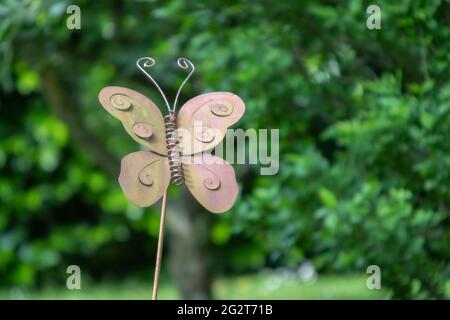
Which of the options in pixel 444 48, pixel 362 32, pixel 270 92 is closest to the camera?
pixel 444 48

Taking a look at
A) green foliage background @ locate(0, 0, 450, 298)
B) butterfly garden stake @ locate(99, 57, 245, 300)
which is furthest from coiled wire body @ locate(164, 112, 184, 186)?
green foliage background @ locate(0, 0, 450, 298)

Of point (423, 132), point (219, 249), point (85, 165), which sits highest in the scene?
point (85, 165)

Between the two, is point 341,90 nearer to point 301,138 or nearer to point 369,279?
point 301,138

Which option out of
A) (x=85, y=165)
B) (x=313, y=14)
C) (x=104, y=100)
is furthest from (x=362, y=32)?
(x=85, y=165)

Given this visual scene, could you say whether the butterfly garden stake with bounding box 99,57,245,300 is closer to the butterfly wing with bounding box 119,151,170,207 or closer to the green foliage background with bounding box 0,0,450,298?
the butterfly wing with bounding box 119,151,170,207

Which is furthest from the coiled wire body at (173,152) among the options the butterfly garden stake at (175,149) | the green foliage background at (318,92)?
the green foliage background at (318,92)
